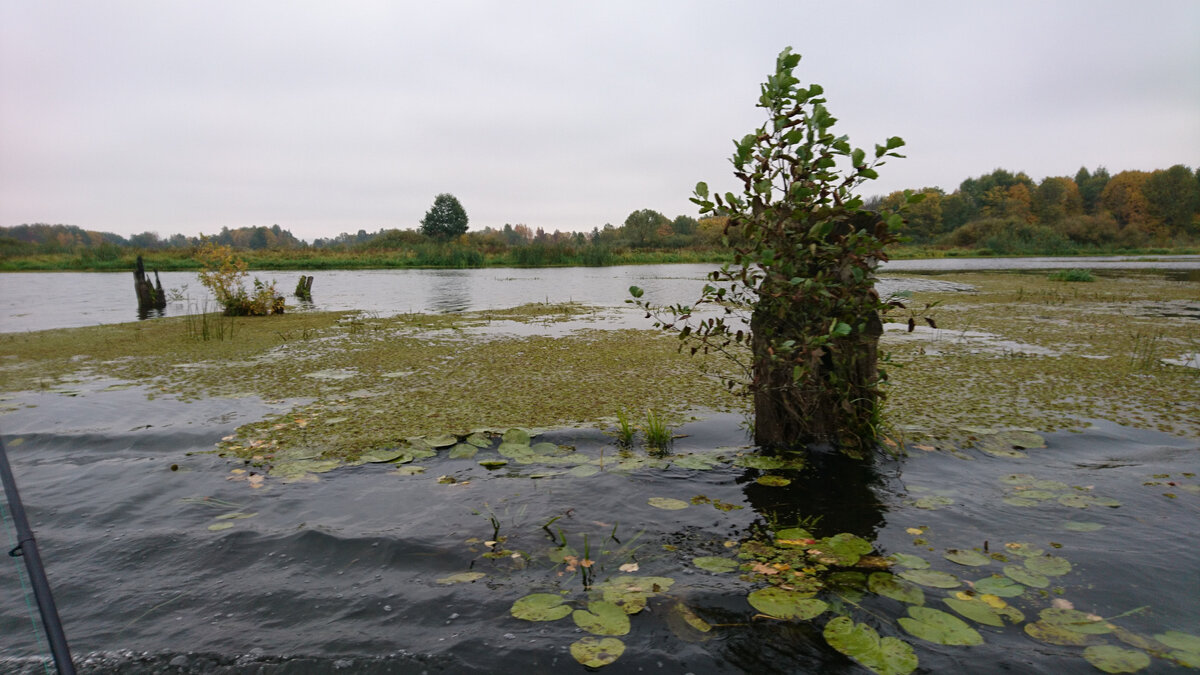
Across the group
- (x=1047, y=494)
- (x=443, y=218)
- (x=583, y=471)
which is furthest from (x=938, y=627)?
(x=443, y=218)

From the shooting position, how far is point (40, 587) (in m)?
1.12

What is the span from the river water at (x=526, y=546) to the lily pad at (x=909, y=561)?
0.04 m

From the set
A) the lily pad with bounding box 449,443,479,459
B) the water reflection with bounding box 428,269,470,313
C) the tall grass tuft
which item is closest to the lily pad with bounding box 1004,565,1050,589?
the tall grass tuft

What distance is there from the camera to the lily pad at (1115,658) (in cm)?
154

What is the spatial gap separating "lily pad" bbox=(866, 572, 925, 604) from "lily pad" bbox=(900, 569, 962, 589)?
0.12 feet

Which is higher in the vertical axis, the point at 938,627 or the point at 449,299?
the point at 449,299

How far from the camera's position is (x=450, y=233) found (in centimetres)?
5322

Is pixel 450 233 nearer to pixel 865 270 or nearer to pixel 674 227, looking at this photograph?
pixel 674 227

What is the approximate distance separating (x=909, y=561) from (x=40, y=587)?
94.7 inches

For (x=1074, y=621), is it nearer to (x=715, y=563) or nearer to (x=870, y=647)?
(x=870, y=647)

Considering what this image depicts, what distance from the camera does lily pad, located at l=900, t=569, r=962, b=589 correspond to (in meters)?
1.93

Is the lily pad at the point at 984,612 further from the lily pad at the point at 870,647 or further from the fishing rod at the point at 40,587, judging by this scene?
the fishing rod at the point at 40,587

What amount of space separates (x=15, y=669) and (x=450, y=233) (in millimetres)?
53995

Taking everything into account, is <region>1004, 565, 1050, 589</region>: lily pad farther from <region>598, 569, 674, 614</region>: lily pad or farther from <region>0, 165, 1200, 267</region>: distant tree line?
<region>0, 165, 1200, 267</region>: distant tree line
